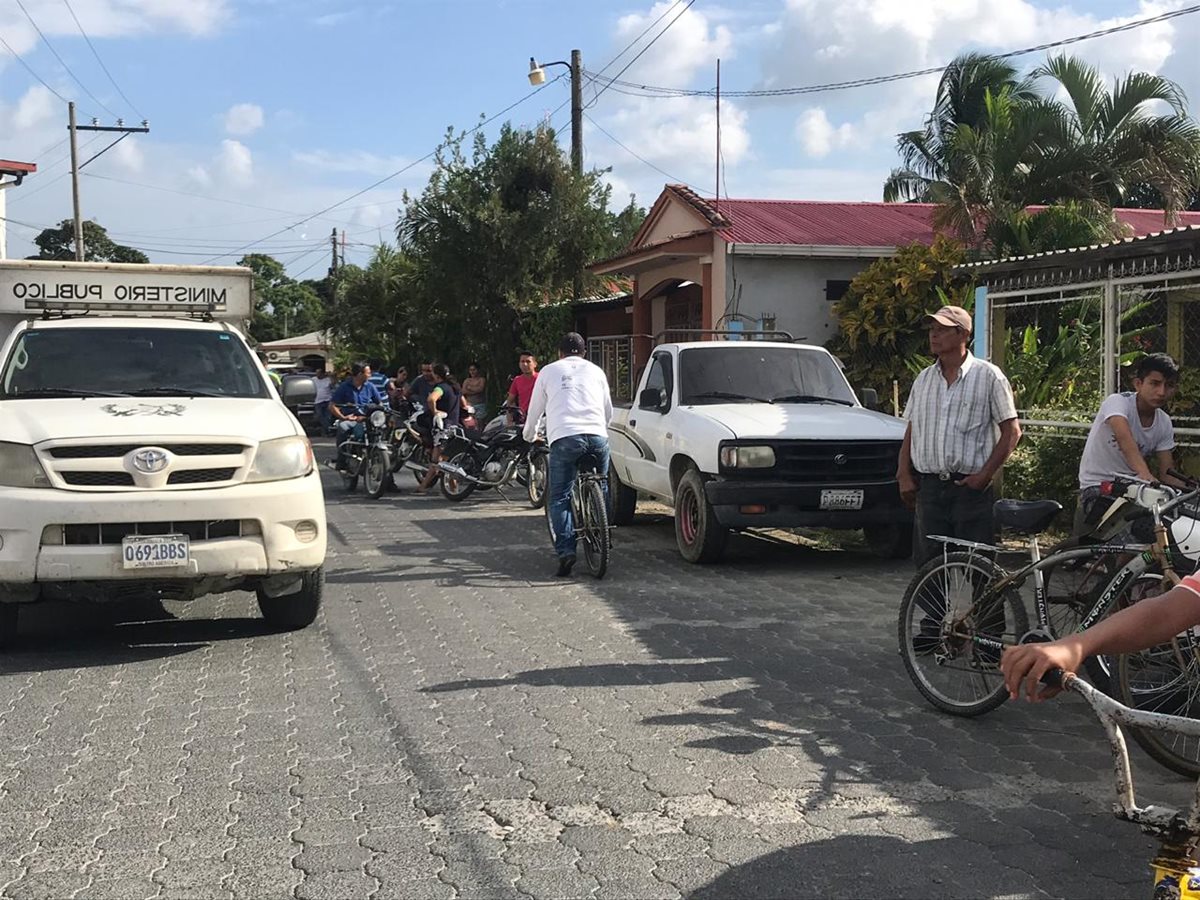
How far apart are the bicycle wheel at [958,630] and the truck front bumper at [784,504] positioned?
141 inches

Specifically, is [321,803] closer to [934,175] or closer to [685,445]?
[685,445]

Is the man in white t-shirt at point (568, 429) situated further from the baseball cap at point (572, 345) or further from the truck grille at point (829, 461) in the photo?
the truck grille at point (829, 461)

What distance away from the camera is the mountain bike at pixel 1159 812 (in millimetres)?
2391

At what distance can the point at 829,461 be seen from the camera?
32.1 ft

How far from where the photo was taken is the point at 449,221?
2720 cm

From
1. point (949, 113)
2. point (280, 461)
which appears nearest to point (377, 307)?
point (949, 113)

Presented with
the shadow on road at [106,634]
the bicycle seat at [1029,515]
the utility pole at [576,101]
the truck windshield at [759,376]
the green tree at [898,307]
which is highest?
the utility pole at [576,101]

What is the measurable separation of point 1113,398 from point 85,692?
17.8 feet

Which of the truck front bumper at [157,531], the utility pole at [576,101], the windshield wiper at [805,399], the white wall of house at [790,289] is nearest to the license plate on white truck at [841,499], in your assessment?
the windshield wiper at [805,399]

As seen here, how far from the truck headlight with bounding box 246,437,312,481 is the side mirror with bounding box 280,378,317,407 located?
1.48m

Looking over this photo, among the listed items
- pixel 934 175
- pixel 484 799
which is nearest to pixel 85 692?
pixel 484 799

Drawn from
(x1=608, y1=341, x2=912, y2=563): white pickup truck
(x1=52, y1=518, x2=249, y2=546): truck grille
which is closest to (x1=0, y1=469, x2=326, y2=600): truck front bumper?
(x1=52, y1=518, x2=249, y2=546): truck grille

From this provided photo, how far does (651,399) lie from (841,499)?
224 centimetres

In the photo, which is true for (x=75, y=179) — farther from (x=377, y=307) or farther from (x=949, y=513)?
(x=949, y=513)
